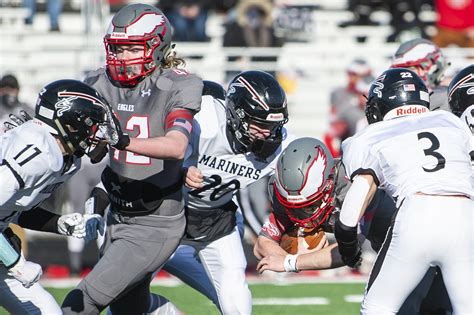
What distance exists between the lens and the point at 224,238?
5406mm

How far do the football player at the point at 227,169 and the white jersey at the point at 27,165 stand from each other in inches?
33.5

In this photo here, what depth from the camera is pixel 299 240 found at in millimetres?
4961

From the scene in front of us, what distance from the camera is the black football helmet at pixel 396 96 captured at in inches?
179

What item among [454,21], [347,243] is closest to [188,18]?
[454,21]

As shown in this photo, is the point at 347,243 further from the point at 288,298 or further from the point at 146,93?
the point at 288,298

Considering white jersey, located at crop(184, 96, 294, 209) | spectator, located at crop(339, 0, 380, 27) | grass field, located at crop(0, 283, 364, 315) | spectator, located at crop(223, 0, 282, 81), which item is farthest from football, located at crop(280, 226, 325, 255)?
spectator, located at crop(339, 0, 380, 27)

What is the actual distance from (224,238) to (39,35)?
677cm

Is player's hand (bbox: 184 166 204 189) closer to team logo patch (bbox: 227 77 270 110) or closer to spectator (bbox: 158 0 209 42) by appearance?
team logo patch (bbox: 227 77 270 110)

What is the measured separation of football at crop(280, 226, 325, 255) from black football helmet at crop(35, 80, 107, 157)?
3.77ft

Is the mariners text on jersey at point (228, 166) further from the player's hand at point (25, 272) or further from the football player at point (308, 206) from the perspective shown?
the player's hand at point (25, 272)

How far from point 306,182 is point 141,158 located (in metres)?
0.84

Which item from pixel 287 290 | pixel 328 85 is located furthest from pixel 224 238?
pixel 328 85

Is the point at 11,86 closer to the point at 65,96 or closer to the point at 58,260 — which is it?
the point at 58,260

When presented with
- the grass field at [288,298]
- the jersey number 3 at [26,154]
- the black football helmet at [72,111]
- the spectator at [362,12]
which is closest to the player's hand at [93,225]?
the black football helmet at [72,111]
